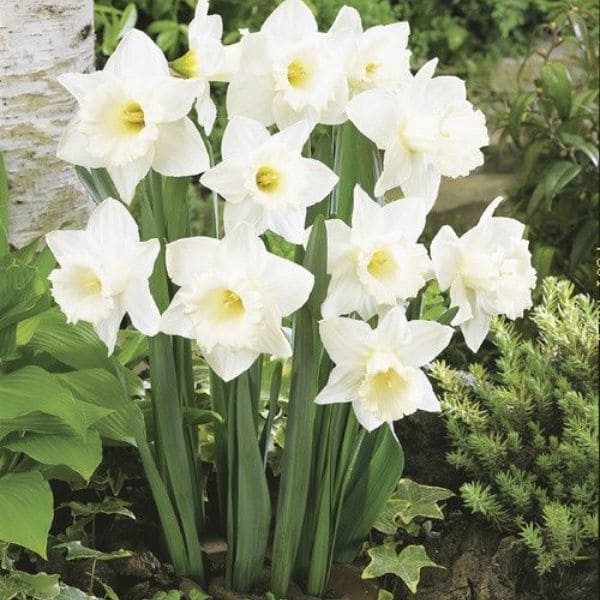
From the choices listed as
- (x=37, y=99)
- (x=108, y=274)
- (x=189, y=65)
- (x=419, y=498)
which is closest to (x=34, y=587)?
(x=108, y=274)

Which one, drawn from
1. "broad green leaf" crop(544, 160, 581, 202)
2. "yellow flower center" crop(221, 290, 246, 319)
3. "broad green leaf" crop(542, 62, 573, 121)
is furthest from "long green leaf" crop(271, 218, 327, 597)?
"broad green leaf" crop(542, 62, 573, 121)

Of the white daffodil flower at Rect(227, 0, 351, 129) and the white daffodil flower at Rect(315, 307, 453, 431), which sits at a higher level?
the white daffodil flower at Rect(227, 0, 351, 129)

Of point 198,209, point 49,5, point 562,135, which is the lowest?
point 198,209

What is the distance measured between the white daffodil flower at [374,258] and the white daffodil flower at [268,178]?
0.06m

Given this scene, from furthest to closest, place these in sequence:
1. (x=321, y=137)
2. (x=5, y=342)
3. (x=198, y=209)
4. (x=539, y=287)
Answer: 1. (x=198, y=209)
2. (x=539, y=287)
3. (x=5, y=342)
4. (x=321, y=137)

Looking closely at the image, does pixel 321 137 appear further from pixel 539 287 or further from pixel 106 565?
pixel 539 287

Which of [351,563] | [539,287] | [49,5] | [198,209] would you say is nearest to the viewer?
[351,563]

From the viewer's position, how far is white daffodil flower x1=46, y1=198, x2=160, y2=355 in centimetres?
155

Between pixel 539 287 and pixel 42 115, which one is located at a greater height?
pixel 42 115

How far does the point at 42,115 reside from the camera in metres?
2.44

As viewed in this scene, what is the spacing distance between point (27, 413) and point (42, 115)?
2.92ft

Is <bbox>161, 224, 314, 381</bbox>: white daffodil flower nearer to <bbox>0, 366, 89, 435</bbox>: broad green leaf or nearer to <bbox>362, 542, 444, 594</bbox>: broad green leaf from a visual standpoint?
<bbox>0, 366, 89, 435</bbox>: broad green leaf

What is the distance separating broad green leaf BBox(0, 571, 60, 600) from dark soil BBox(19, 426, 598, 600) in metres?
0.12

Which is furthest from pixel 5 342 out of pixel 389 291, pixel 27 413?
pixel 389 291
